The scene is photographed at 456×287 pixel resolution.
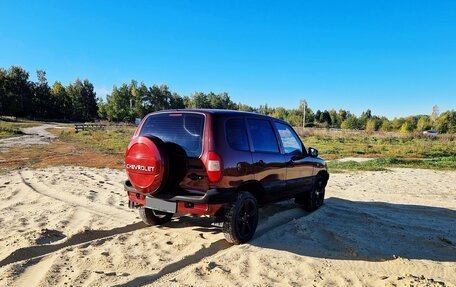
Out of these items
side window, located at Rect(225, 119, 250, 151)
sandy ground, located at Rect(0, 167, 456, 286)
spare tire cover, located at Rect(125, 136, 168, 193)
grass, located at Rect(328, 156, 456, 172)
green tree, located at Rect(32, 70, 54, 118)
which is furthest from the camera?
green tree, located at Rect(32, 70, 54, 118)

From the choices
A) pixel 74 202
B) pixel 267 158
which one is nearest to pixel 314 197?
pixel 267 158

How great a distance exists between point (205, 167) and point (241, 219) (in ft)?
3.26

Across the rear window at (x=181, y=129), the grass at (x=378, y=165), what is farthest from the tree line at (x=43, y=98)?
the rear window at (x=181, y=129)

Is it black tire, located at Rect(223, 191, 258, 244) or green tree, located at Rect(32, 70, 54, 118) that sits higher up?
green tree, located at Rect(32, 70, 54, 118)

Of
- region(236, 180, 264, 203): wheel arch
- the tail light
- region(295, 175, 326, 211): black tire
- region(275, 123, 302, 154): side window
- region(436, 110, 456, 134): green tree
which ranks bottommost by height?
region(295, 175, 326, 211): black tire

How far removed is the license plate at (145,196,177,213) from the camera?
4664 mm

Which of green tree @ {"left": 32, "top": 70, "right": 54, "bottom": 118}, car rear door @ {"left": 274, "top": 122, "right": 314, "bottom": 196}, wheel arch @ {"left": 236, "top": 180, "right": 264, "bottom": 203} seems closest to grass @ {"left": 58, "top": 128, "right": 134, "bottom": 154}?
car rear door @ {"left": 274, "top": 122, "right": 314, "bottom": 196}

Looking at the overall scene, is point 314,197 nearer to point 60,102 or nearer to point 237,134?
point 237,134

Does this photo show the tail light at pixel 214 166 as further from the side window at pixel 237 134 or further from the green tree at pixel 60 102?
the green tree at pixel 60 102

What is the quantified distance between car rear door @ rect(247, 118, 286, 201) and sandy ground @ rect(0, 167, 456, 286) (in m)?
0.71

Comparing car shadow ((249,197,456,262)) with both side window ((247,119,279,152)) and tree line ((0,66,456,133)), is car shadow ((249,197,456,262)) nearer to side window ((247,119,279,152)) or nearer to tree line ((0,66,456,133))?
side window ((247,119,279,152))

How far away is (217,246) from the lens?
16.0 ft

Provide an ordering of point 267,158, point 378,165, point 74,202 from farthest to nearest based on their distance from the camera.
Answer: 1. point 378,165
2. point 74,202
3. point 267,158

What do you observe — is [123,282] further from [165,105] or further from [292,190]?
[165,105]
